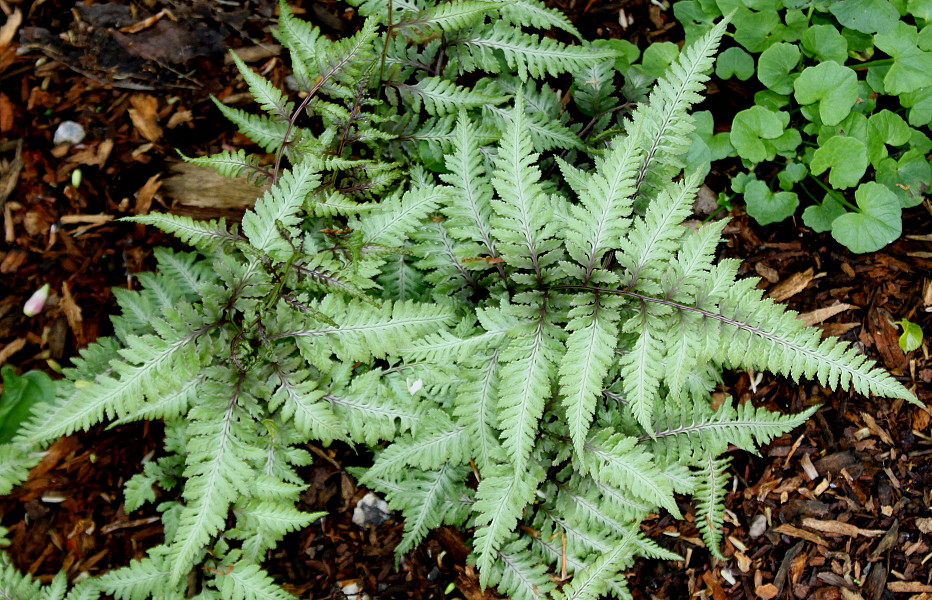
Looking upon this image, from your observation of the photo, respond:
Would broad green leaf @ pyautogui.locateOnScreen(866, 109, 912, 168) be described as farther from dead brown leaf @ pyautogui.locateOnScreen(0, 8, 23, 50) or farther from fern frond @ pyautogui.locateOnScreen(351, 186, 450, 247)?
dead brown leaf @ pyautogui.locateOnScreen(0, 8, 23, 50)

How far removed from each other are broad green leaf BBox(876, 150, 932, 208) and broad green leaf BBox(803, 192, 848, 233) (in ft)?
0.91

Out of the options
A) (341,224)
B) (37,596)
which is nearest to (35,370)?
(37,596)

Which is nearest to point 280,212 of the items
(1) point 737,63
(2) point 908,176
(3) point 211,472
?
(3) point 211,472

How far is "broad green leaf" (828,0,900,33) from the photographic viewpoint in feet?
10.9

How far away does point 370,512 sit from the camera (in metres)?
3.53

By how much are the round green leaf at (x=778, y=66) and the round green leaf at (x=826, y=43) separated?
0.11 meters

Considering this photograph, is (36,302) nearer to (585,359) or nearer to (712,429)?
(585,359)

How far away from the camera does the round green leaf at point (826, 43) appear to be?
3.39 metres

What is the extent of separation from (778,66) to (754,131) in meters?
0.38

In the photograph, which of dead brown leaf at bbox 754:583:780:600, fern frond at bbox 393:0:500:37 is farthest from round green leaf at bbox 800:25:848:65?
dead brown leaf at bbox 754:583:780:600

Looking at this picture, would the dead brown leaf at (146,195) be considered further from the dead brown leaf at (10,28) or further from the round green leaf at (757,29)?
the round green leaf at (757,29)

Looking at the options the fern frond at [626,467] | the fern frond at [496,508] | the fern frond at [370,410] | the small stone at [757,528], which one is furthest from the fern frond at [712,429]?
the fern frond at [370,410]

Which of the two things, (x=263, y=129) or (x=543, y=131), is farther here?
(x=543, y=131)

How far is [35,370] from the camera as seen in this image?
3.44 m
